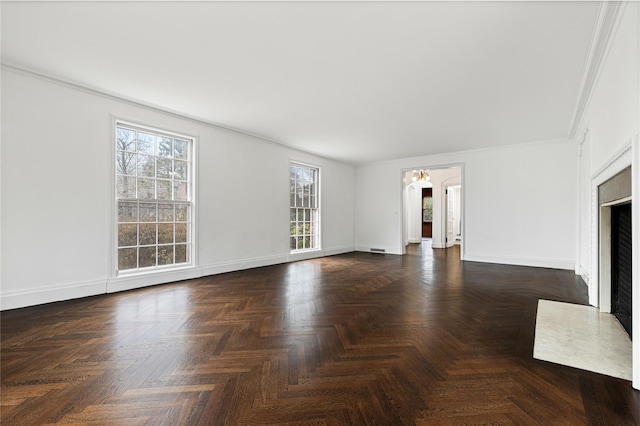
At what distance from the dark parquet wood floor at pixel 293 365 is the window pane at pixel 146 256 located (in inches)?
25.3

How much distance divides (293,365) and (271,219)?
432 centimetres

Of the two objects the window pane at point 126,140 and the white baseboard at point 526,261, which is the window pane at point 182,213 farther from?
the white baseboard at point 526,261

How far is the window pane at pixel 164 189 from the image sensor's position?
4508 mm

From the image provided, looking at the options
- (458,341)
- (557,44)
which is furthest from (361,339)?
(557,44)

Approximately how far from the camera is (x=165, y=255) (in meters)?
4.57

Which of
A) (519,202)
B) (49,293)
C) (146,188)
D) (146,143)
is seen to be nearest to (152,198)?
(146,188)

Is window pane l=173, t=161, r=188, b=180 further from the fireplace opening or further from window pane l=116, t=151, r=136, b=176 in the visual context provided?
the fireplace opening

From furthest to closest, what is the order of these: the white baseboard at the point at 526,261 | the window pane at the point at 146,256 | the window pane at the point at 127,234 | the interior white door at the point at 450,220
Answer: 1. the interior white door at the point at 450,220
2. the white baseboard at the point at 526,261
3. the window pane at the point at 146,256
4. the window pane at the point at 127,234

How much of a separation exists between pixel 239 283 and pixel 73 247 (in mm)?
2021

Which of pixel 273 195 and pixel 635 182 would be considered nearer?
pixel 635 182

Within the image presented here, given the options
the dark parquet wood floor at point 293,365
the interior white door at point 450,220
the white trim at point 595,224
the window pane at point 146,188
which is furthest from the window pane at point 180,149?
the interior white door at point 450,220

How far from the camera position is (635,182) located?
176 centimetres

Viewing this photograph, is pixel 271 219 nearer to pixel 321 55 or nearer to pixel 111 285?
pixel 111 285

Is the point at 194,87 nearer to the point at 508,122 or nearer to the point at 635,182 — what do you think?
the point at 635,182
